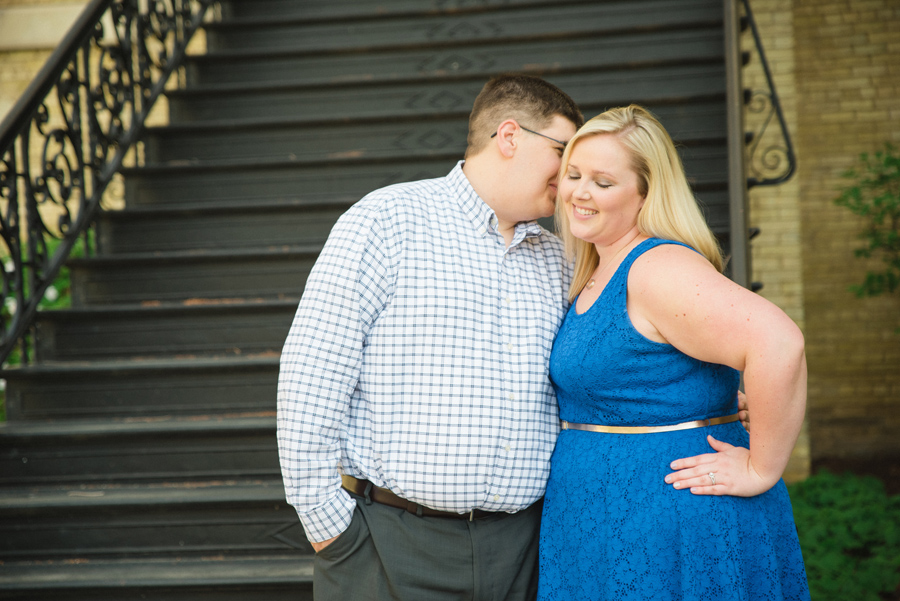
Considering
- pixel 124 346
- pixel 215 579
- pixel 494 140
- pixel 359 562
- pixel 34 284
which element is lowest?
pixel 215 579

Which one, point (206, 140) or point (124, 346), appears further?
point (206, 140)

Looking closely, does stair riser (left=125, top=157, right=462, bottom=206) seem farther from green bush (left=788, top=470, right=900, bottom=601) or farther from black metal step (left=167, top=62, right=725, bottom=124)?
green bush (left=788, top=470, right=900, bottom=601)

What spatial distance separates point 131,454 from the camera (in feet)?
10.4

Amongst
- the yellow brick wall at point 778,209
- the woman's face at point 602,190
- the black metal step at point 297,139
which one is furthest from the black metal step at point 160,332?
the yellow brick wall at point 778,209

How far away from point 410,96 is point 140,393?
2.22 metres

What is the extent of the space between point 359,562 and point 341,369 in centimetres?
50

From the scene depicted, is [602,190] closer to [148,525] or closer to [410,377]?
[410,377]

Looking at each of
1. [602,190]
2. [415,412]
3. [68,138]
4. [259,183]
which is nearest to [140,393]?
[259,183]

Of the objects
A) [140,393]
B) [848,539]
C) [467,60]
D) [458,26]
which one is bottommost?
[848,539]

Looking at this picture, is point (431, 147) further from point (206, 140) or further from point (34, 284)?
point (34, 284)

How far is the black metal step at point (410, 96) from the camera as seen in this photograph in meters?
3.94

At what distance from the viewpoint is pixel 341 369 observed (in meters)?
1.73

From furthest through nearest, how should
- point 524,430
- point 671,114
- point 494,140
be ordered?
point 671,114, point 494,140, point 524,430

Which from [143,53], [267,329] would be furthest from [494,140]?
[143,53]
